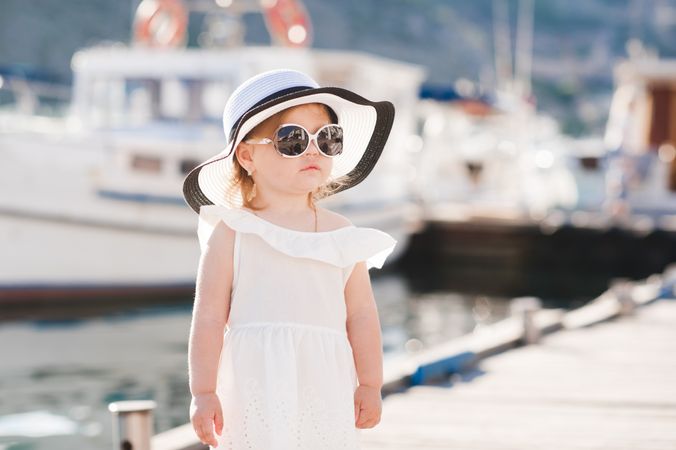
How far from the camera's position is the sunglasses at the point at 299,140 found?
273 cm

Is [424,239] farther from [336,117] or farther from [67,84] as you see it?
[336,117]

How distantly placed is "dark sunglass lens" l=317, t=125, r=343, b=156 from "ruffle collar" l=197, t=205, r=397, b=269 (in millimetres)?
206

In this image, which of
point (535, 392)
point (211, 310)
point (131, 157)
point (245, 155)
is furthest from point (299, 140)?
point (131, 157)

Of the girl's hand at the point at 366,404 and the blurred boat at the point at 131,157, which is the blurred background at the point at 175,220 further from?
the girl's hand at the point at 366,404

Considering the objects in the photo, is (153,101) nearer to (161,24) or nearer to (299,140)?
(161,24)

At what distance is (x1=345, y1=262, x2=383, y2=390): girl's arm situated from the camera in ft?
9.38

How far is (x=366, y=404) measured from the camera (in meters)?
2.86

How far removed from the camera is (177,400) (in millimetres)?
8484

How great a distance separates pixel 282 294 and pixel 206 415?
0.35m

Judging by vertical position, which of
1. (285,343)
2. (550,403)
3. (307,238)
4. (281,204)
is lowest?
(550,403)

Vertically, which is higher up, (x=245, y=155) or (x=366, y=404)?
(x=245, y=155)

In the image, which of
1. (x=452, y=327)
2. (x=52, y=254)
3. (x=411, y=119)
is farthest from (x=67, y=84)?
(x=452, y=327)

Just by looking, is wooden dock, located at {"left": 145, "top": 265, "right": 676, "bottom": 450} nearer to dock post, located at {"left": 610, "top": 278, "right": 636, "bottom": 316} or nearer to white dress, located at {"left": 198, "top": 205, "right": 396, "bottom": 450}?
dock post, located at {"left": 610, "top": 278, "right": 636, "bottom": 316}

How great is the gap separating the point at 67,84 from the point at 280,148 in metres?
13.5
